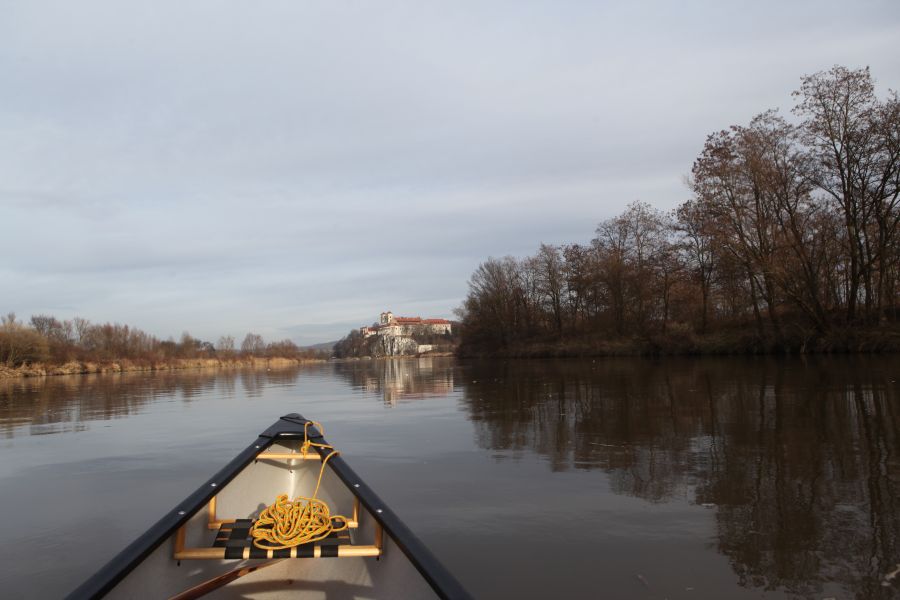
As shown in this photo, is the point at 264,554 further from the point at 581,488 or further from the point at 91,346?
the point at 91,346

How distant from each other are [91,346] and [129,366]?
9.86 metres

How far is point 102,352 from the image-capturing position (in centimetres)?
5344

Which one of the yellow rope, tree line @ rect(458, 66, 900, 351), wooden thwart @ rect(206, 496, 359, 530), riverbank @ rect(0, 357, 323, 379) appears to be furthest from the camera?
riverbank @ rect(0, 357, 323, 379)

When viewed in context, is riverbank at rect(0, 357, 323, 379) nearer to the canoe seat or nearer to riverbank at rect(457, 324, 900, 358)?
riverbank at rect(457, 324, 900, 358)

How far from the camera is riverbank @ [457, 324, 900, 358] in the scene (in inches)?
1033

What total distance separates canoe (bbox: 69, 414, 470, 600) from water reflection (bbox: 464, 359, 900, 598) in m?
2.45

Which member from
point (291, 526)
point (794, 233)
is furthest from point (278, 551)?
point (794, 233)

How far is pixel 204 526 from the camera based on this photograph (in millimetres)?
3873

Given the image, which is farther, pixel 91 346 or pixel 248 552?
pixel 91 346

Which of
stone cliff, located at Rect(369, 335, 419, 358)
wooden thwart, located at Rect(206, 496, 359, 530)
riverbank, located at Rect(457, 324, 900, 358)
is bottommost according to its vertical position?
stone cliff, located at Rect(369, 335, 419, 358)

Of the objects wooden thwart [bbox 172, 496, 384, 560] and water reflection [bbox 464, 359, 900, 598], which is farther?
water reflection [bbox 464, 359, 900, 598]

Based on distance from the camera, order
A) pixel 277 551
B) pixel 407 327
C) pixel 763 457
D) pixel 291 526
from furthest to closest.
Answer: pixel 407 327 → pixel 763 457 → pixel 291 526 → pixel 277 551

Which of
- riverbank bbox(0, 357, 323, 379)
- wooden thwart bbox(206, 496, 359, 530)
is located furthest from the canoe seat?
riverbank bbox(0, 357, 323, 379)

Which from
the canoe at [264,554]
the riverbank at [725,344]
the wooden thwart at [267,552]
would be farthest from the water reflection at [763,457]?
the riverbank at [725,344]
